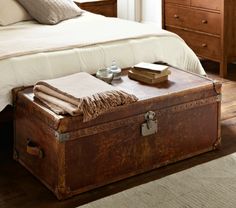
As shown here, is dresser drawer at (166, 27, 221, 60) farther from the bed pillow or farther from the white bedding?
the bed pillow

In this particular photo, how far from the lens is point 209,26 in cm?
474

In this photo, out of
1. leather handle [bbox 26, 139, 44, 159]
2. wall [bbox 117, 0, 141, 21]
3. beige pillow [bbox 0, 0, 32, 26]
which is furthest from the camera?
wall [bbox 117, 0, 141, 21]

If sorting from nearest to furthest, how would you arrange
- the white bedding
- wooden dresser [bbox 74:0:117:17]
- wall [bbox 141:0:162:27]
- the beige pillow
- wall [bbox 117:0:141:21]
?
1. the white bedding
2. the beige pillow
3. wooden dresser [bbox 74:0:117:17]
4. wall [bbox 141:0:162:27]
5. wall [bbox 117:0:141:21]

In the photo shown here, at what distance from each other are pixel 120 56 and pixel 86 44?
0.22 meters

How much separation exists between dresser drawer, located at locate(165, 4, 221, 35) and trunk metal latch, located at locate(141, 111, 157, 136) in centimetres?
200

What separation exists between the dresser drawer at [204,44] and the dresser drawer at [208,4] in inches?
9.8

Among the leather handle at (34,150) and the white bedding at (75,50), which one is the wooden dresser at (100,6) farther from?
the leather handle at (34,150)

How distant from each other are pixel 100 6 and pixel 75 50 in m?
1.50

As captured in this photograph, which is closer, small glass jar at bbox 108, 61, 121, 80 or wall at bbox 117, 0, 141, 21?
small glass jar at bbox 108, 61, 121, 80

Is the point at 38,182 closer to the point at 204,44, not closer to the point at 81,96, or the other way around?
the point at 81,96

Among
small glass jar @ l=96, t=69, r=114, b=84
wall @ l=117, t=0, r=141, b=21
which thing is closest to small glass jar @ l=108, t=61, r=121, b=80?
small glass jar @ l=96, t=69, r=114, b=84

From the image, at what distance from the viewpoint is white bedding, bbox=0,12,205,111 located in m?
3.02

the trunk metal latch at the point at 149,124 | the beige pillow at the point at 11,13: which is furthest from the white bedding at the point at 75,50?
the trunk metal latch at the point at 149,124

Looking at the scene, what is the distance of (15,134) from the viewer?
3074 millimetres
